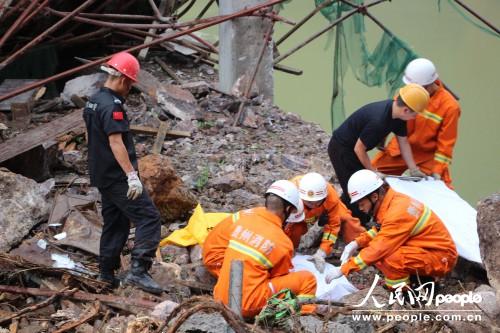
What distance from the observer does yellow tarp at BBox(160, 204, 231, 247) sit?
5.73 metres

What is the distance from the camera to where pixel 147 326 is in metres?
3.64

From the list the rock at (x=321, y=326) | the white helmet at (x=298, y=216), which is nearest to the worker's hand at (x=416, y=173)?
the white helmet at (x=298, y=216)

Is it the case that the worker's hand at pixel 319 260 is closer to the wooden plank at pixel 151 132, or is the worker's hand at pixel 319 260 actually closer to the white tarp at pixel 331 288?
the white tarp at pixel 331 288

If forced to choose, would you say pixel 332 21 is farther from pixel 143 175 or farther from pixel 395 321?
pixel 395 321

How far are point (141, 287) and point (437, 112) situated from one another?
119 inches

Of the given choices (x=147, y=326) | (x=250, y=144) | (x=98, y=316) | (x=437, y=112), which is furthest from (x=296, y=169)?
(x=147, y=326)

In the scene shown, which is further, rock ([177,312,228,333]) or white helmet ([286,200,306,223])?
white helmet ([286,200,306,223])

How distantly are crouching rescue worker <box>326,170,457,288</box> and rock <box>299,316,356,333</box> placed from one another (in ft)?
4.21

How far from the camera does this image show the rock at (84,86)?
27.1ft

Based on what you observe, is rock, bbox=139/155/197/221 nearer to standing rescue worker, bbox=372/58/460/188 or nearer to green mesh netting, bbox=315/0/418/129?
standing rescue worker, bbox=372/58/460/188

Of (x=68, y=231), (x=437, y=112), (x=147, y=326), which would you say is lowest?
(x=68, y=231)

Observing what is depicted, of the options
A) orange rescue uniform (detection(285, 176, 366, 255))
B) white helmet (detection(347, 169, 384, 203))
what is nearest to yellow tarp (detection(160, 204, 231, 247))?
orange rescue uniform (detection(285, 176, 366, 255))

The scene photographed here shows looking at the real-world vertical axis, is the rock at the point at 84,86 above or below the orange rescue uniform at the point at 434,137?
below

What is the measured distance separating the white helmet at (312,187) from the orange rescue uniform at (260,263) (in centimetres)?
74
